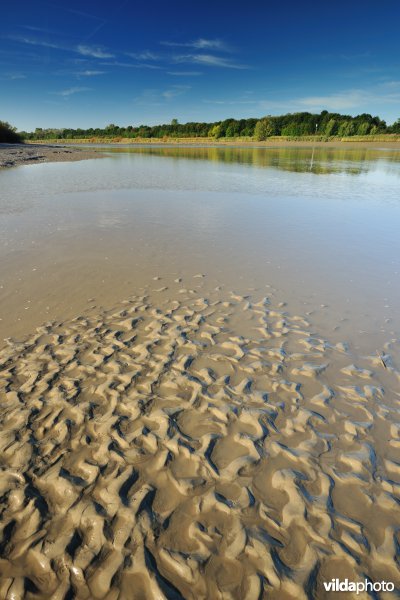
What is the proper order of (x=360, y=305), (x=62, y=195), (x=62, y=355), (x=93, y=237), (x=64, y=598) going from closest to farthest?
(x=64, y=598) → (x=62, y=355) → (x=360, y=305) → (x=93, y=237) → (x=62, y=195)

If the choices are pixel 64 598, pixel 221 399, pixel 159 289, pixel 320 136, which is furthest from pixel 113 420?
pixel 320 136

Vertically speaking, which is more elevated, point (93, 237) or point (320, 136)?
point (320, 136)

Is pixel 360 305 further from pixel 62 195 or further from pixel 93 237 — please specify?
pixel 62 195

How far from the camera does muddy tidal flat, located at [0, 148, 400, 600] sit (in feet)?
9.12

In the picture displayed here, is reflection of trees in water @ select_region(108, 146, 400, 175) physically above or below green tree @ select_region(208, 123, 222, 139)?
below

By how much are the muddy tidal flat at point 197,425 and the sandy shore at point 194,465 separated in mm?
17

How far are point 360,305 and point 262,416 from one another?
13.8ft

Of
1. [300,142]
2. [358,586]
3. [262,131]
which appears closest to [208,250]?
[358,586]

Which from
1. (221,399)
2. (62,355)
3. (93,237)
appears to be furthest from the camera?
(93,237)

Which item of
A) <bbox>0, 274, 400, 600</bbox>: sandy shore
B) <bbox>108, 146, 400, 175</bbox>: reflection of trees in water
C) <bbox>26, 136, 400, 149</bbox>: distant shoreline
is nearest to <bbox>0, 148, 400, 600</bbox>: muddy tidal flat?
<bbox>0, 274, 400, 600</bbox>: sandy shore

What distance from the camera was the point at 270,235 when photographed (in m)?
12.1

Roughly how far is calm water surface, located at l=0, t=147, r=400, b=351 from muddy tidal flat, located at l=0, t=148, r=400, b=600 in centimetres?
8

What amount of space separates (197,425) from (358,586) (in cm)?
213

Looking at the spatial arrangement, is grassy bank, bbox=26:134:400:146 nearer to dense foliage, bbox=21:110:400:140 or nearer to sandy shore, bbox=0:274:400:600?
dense foliage, bbox=21:110:400:140
